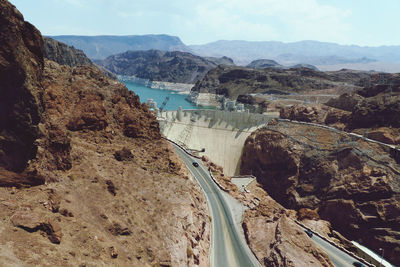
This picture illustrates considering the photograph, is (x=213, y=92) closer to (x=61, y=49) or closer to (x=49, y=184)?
(x=61, y=49)

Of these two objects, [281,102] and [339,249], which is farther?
[281,102]

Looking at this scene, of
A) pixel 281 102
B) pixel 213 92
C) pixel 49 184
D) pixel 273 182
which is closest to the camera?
pixel 49 184

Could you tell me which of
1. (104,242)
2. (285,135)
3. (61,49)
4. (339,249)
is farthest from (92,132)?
(61,49)

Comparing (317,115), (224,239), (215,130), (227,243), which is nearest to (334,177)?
(317,115)

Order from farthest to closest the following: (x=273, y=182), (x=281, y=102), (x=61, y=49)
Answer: (x=61, y=49) → (x=281, y=102) → (x=273, y=182)

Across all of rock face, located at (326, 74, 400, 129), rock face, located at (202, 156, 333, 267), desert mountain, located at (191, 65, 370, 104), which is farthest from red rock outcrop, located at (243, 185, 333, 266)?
desert mountain, located at (191, 65, 370, 104)

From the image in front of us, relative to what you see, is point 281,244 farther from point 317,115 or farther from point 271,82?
point 271,82

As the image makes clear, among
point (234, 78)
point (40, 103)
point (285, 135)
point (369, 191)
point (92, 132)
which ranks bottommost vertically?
point (369, 191)
